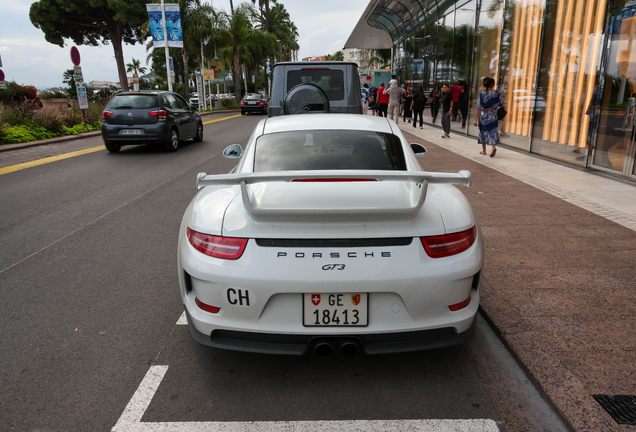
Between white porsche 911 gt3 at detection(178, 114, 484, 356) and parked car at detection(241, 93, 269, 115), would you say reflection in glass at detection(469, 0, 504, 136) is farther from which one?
parked car at detection(241, 93, 269, 115)

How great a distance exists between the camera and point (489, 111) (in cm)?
1148

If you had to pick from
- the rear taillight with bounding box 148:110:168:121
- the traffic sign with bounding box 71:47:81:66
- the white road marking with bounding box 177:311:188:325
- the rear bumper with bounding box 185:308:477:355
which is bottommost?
the white road marking with bounding box 177:311:188:325

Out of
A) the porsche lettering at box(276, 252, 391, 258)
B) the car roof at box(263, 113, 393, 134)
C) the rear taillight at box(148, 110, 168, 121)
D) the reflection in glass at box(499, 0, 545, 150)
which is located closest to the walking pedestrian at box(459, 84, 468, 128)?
the reflection in glass at box(499, 0, 545, 150)

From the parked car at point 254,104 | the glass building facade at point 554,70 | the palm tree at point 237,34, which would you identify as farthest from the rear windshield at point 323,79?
the palm tree at point 237,34

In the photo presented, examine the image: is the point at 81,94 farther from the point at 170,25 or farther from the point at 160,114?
the point at 170,25

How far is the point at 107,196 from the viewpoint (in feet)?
26.1

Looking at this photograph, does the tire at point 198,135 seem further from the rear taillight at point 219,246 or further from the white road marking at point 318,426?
the white road marking at point 318,426

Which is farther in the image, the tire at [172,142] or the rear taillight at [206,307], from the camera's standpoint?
the tire at [172,142]

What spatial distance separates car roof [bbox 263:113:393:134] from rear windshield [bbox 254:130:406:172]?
8 centimetres

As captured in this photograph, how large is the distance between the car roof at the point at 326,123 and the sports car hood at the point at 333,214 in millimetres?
1079

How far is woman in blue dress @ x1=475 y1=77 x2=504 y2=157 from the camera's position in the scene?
11234 millimetres

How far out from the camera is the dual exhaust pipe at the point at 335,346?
98.3 inches

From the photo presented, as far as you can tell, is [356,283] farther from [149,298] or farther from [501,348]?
[149,298]

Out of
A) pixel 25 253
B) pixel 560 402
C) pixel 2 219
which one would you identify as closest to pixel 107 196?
pixel 2 219
